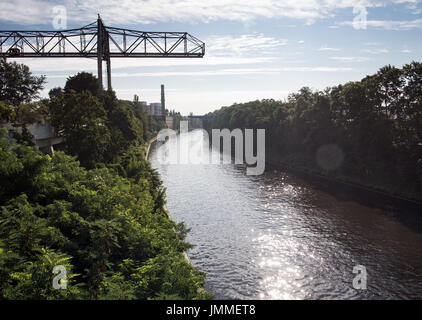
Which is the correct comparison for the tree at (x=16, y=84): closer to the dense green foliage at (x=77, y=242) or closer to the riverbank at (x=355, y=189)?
the dense green foliage at (x=77, y=242)

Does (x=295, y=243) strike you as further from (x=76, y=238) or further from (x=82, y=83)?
(x=82, y=83)

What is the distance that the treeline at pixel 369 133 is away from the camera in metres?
37.8

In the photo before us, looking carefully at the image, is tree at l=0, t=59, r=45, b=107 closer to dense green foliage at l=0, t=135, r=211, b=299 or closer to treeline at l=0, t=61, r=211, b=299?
treeline at l=0, t=61, r=211, b=299

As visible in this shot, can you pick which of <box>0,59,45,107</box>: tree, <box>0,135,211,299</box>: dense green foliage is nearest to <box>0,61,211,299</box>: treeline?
<box>0,135,211,299</box>: dense green foliage

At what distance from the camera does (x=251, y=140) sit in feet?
279

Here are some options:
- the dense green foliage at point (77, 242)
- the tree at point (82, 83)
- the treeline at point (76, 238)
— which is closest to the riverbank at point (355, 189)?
the treeline at point (76, 238)

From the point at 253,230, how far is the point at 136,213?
11.5m

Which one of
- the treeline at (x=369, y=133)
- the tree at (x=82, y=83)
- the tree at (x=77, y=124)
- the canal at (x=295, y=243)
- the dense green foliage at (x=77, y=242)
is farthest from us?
the tree at (x=82, y=83)

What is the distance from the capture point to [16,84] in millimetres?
38625

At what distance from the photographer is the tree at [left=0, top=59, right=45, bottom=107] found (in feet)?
119

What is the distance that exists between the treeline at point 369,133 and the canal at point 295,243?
8243mm

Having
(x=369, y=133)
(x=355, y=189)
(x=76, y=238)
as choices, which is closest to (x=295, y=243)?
(x=76, y=238)
